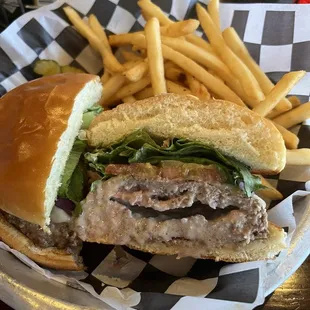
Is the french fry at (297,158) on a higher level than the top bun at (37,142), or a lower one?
lower

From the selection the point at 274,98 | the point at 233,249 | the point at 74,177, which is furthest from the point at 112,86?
the point at 233,249

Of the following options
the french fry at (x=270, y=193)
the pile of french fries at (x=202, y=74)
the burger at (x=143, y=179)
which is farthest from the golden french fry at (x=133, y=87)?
the french fry at (x=270, y=193)

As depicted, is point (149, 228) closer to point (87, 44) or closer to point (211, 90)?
point (211, 90)

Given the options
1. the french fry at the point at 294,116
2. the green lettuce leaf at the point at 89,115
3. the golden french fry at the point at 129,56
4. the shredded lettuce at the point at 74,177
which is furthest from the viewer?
the golden french fry at the point at 129,56

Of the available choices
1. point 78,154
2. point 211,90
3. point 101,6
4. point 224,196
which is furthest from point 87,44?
point 224,196

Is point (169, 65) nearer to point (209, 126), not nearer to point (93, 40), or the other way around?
point (93, 40)

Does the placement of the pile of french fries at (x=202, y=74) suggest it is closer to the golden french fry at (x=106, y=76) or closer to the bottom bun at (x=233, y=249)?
the golden french fry at (x=106, y=76)
